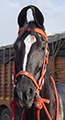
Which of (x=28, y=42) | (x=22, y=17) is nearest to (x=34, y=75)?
(x=28, y=42)

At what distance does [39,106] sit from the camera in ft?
6.89

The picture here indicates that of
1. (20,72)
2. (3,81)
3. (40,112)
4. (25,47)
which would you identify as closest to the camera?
(20,72)

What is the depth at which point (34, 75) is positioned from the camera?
6.45 ft

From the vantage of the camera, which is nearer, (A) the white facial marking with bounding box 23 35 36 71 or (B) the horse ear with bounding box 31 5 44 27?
(A) the white facial marking with bounding box 23 35 36 71

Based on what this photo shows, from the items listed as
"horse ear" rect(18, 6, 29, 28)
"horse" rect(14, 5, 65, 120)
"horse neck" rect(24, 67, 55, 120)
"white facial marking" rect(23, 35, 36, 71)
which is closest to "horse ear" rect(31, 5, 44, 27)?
"horse" rect(14, 5, 65, 120)

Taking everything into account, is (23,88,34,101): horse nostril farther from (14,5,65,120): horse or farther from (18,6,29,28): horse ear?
(18,6,29,28): horse ear

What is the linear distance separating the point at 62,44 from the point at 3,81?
10.7ft

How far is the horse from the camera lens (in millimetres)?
1790

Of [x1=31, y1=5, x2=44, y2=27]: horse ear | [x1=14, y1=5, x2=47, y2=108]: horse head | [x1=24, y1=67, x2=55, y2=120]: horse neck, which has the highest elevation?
[x1=31, y1=5, x2=44, y2=27]: horse ear

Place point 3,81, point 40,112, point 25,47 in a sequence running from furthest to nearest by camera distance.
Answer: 1. point 3,81
2. point 40,112
3. point 25,47

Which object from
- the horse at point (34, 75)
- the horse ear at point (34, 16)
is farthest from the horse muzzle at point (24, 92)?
the horse ear at point (34, 16)

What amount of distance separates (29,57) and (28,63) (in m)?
0.08

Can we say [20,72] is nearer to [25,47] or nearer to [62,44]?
[25,47]

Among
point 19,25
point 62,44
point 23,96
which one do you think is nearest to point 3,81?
point 62,44
